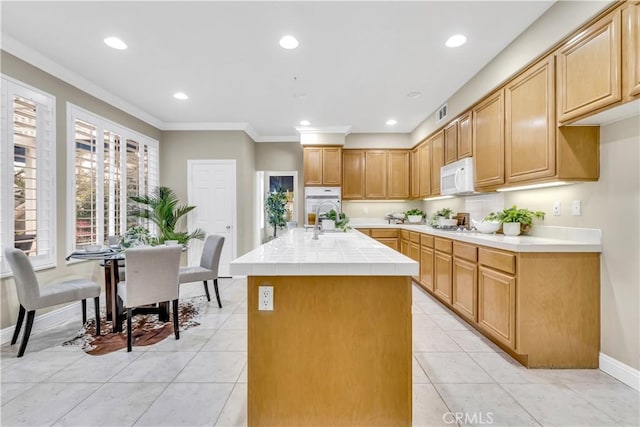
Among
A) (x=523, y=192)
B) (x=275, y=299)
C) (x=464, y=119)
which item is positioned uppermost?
(x=464, y=119)

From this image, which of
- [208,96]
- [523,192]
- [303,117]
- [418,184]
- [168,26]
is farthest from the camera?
[418,184]

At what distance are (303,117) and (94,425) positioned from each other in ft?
14.6

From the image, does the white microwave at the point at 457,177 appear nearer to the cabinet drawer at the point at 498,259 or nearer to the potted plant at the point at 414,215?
the cabinet drawer at the point at 498,259

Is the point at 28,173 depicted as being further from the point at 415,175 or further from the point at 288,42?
the point at 415,175

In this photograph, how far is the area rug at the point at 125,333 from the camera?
2664 mm

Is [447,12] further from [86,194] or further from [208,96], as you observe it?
[86,194]

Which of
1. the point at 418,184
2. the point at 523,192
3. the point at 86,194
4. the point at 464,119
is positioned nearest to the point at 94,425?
the point at 86,194

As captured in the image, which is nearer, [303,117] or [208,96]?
[208,96]

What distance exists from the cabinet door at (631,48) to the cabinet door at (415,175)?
3787 mm

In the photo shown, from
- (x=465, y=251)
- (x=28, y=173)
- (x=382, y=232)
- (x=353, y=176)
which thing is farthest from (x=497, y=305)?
(x=28, y=173)

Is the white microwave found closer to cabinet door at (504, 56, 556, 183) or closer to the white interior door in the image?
cabinet door at (504, 56, 556, 183)

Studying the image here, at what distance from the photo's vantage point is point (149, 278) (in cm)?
269

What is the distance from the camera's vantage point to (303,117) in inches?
197

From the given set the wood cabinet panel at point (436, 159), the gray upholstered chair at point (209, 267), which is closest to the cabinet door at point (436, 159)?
the wood cabinet panel at point (436, 159)
